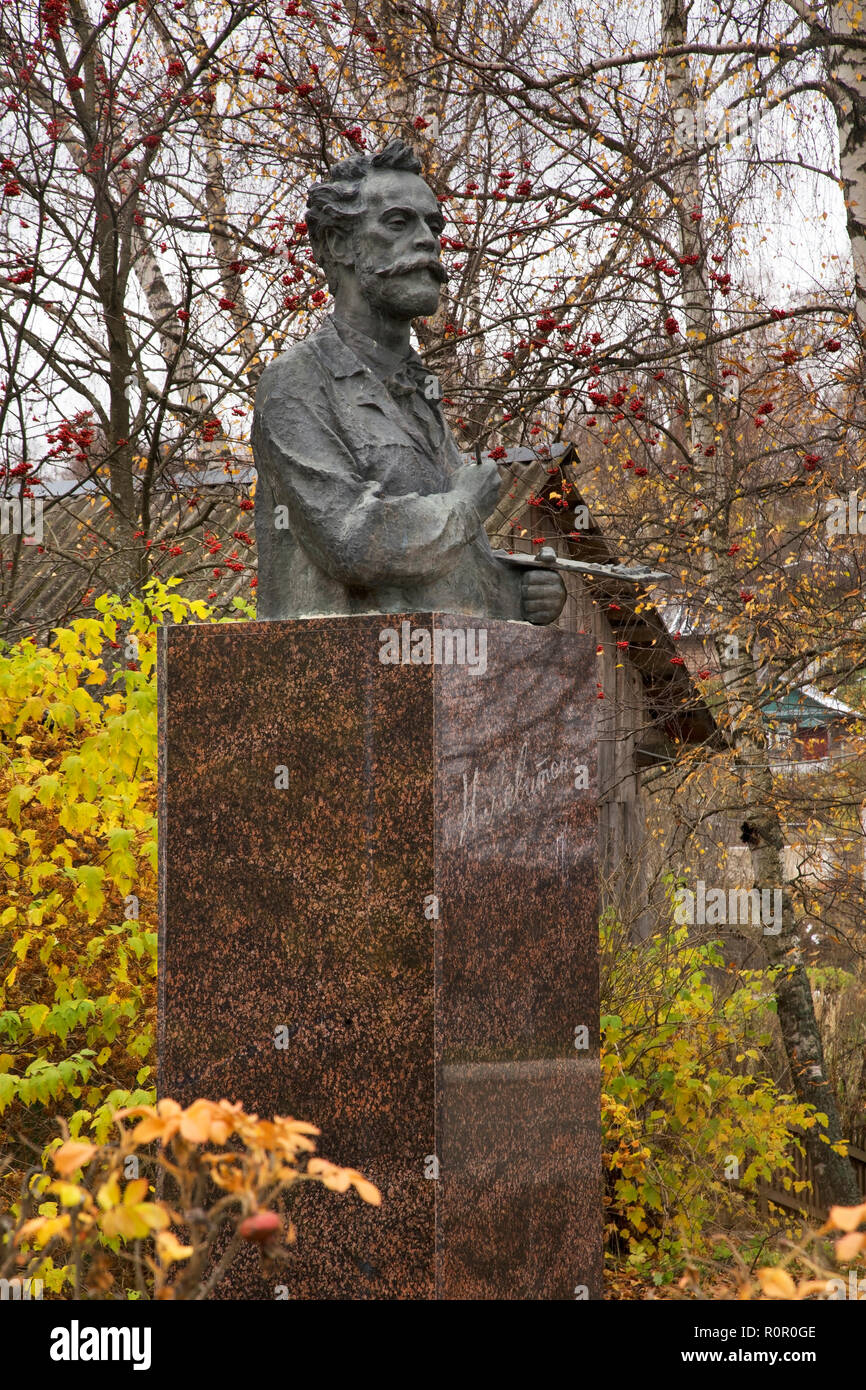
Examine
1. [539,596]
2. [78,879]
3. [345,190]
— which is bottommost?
[78,879]

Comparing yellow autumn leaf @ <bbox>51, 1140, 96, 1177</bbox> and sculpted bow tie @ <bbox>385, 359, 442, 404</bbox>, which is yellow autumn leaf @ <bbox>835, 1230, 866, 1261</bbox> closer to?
yellow autumn leaf @ <bbox>51, 1140, 96, 1177</bbox>

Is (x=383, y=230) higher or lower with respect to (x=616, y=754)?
higher

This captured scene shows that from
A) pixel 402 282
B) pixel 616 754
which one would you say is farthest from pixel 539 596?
pixel 616 754

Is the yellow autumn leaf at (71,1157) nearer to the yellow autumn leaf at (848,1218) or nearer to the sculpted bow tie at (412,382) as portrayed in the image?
the yellow autumn leaf at (848,1218)

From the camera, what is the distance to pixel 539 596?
4.36m

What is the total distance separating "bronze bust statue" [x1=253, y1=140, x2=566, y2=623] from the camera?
3.89 meters

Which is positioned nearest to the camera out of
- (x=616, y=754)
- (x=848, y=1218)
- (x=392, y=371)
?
(x=848, y=1218)

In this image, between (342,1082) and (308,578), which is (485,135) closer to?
(308,578)

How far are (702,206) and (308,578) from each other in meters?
5.51

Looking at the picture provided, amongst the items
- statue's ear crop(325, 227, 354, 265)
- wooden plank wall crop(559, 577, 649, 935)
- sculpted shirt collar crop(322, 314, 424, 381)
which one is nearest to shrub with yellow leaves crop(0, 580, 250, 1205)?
sculpted shirt collar crop(322, 314, 424, 381)

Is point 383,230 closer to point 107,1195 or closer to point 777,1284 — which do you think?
point 107,1195

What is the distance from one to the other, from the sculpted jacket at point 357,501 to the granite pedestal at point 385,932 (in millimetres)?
201

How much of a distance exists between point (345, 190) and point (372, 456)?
2.62 feet
